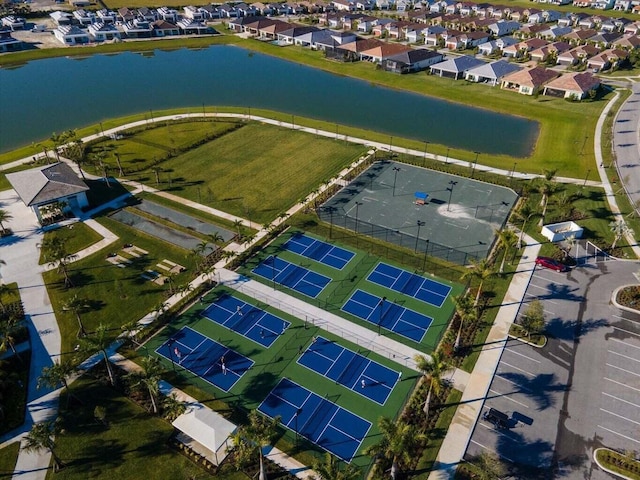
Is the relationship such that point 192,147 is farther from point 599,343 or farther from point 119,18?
point 119,18

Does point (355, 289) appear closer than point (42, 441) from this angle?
No

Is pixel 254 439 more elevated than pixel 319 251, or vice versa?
pixel 254 439

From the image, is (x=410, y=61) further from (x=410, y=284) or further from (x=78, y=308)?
(x=78, y=308)

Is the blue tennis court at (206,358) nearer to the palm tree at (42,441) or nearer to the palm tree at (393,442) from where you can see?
the palm tree at (42,441)

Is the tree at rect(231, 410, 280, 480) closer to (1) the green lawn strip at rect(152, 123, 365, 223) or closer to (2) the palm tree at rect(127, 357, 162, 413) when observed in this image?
(2) the palm tree at rect(127, 357, 162, 413)

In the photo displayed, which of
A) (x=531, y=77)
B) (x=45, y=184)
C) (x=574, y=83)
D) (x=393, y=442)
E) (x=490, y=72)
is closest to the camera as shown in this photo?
(x=393, y=442)

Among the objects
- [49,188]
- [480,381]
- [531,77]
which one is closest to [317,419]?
[480,381]

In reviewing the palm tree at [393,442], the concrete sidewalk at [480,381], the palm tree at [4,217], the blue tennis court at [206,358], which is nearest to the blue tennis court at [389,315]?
the concrete sidewalk at [480,381]
